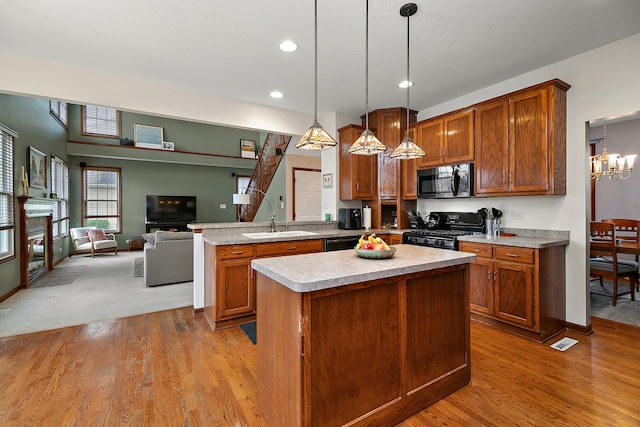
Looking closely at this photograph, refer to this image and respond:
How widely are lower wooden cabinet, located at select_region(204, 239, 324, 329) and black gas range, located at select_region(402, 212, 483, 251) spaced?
5.64ft

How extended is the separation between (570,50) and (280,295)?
11.6 feet

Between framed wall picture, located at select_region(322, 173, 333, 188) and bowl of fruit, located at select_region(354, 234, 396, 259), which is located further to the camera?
framed wall picture, located at select_region(322, 173, 333, 188)

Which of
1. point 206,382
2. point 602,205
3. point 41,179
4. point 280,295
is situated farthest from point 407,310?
point 41,179

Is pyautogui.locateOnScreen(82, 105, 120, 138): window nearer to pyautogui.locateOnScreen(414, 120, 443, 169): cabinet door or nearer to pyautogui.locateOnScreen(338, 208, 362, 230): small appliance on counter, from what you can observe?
pyautogui.locateOnScreen(338, 208, 362, 230): small appliance on counter

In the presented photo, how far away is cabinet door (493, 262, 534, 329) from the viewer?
2.75 meters

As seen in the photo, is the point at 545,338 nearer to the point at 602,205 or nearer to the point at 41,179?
the point at 602,205

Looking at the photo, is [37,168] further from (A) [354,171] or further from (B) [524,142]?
(B) [524,142]

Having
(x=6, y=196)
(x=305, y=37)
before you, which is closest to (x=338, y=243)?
(x=305, y=37)

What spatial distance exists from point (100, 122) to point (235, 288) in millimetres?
8029

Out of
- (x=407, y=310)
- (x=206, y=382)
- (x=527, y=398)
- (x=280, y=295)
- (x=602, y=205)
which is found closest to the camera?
(x=280, y=295)

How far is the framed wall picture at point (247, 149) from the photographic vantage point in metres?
10.1

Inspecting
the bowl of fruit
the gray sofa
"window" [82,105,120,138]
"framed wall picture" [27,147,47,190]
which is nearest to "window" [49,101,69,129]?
"window" [82,105,120,138]

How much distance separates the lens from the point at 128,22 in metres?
2.38

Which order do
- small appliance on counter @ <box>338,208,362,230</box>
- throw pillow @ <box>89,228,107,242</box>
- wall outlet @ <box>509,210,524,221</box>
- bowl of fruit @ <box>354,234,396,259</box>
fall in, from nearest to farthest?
bowl of fruit @ <box>354,234,396,259</box>
wall outlet @ <box>509,210,524,221</box>
small appliance on counter @ <box>338,208,362,230</box>
throw pillow @ <box>89,228,107,242</box>
